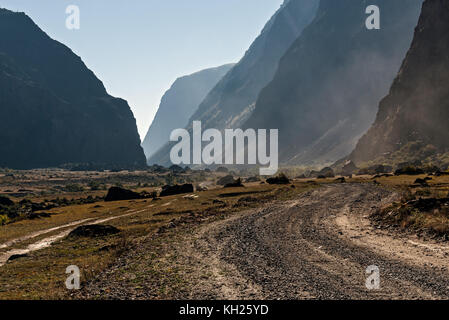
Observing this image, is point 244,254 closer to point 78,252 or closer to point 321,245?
point 321,245

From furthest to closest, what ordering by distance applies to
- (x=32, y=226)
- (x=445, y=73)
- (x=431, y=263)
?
(x=445, y=73), (x=32, y=226), (x=431, y=263)

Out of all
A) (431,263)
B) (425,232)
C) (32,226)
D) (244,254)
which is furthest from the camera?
(32,226)

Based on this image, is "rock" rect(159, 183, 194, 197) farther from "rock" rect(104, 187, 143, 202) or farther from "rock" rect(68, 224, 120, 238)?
"rock" rect(68, 224, 120, 238)

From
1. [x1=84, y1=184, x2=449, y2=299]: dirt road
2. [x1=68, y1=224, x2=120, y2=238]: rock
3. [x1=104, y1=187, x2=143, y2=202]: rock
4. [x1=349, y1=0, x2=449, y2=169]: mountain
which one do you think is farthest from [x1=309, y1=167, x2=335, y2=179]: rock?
[x1=84, y1=184, x2=449, y2=299]: dirt road

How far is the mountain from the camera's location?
400ft

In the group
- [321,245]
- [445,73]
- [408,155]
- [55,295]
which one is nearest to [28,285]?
[55,295]

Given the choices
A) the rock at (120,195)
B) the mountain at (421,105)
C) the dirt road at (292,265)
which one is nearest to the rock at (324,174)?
the mountain at (421,105)

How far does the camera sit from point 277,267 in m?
14.7

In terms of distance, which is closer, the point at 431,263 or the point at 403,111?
the point at 431,263

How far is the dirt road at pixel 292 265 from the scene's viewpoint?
11.4 m

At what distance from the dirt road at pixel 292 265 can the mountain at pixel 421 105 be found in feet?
346

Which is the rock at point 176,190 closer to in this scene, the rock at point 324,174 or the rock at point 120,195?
the rock at point 120,195

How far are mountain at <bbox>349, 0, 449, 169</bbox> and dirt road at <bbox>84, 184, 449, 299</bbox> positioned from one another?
10546 centimetres
